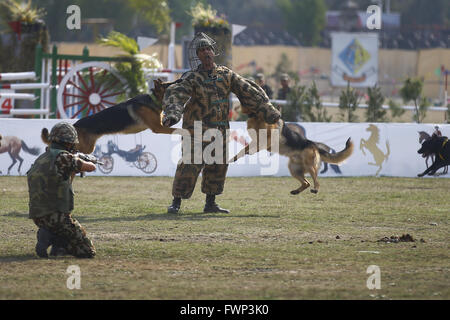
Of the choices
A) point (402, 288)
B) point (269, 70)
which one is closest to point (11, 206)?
point (402, 288)

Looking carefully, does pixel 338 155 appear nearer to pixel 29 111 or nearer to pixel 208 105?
pixel 208 105

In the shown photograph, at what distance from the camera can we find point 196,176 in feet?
33.8

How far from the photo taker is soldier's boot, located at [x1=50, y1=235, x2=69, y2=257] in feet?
23.6

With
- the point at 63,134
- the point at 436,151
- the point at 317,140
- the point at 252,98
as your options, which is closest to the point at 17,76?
the point at 317,140

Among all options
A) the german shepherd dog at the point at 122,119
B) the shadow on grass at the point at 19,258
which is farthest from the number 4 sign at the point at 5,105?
the shadow on grass at the point at 19,258

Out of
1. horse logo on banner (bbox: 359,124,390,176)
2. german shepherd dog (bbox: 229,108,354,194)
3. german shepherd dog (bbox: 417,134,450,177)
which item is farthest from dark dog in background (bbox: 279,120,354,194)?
horse logo on banner (bbox: 359,124,390,176)

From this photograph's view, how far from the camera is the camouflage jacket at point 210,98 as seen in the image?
984 cm

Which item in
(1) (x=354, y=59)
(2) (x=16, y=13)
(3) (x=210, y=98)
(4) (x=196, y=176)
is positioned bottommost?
(4) (x=196, y=176)

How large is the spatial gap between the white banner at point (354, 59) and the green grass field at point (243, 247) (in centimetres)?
3371

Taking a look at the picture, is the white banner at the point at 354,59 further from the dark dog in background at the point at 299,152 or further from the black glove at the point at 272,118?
the black glove at the point at 272,118

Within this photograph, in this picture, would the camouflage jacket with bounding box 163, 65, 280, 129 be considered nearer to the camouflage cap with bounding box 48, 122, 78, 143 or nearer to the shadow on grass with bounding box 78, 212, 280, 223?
the shadow on grass with bounding box 78, 212, 280, 223

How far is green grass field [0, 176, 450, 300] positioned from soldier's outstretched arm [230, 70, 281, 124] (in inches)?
54.5

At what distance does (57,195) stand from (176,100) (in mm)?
3134

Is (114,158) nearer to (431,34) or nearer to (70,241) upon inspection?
(70,241)
